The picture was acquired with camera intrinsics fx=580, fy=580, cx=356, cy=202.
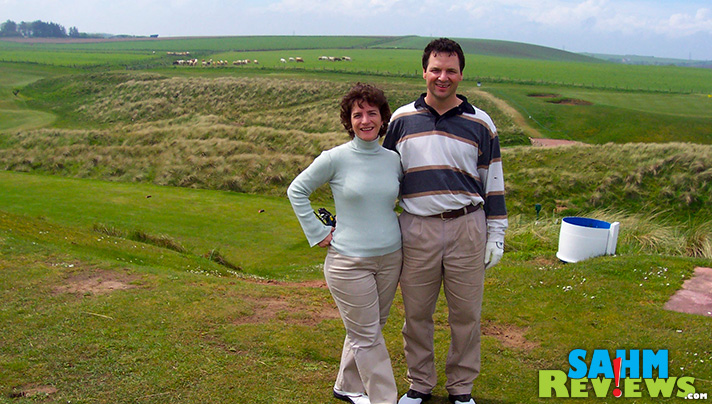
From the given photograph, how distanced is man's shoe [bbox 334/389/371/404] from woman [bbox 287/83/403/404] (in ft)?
0.63

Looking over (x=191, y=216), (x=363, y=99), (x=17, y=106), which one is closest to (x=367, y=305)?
(x=363, y=99)

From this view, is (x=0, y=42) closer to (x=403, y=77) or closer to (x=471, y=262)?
(x=403, y=77)

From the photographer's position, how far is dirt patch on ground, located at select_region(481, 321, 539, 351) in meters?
5.38

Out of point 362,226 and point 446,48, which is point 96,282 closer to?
point 362,226

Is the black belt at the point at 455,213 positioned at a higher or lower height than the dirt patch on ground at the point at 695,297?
higher

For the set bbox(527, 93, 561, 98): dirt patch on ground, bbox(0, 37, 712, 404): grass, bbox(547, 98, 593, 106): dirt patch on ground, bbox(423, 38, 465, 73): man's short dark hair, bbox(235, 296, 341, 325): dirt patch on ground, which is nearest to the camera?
bbox(423, 38, 465, 73): man's short dark hair

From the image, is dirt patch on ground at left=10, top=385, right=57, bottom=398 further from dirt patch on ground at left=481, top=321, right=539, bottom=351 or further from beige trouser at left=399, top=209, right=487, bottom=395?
dirt patch on ground at left=481, top=321, right=539, bottom=351

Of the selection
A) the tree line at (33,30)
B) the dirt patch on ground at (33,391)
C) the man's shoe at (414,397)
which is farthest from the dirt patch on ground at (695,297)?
the tree line at (33,30)

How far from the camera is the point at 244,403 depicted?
158 inches

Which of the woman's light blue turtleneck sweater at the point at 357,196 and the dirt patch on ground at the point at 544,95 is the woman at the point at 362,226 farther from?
the dirt patch on ground at the point at 544,95

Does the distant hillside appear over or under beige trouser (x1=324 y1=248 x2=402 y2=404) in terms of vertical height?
over

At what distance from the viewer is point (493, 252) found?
396 cm

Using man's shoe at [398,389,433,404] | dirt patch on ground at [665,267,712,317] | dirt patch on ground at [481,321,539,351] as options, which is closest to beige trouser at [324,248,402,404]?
man's shoe at [398,389,433,404]

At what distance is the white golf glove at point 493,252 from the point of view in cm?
394
